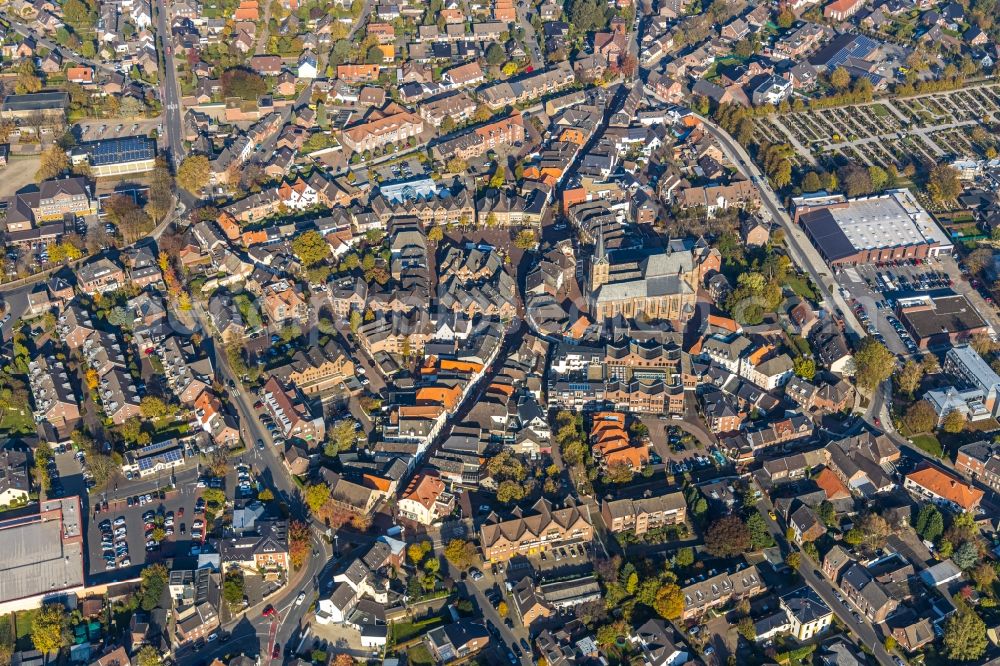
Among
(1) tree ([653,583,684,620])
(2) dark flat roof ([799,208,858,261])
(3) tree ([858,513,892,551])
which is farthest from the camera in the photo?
(2) dark flat roof ([799,208,858,261])

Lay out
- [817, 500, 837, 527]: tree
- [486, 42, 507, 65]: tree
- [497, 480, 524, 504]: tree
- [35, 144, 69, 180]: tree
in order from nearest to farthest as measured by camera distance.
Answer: [817, 500, 837, 527]: tree
[497, 480, 524, 504]: tree
[35, 144, 69, 180]: tree
[486, 42, 507, 65]: tree

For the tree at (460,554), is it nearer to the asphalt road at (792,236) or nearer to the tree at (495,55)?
the asphalt road at (792,236)

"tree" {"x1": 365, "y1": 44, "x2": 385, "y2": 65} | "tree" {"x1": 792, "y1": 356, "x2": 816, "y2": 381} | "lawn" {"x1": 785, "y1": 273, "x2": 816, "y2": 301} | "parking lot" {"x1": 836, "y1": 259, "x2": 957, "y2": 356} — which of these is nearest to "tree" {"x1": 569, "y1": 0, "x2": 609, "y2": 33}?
"tree" {"x1": 365, "y1": 44, "x2": 385, "y2": 65}

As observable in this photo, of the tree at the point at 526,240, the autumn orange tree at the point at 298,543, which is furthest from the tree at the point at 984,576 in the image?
the tree at the point at 526,240

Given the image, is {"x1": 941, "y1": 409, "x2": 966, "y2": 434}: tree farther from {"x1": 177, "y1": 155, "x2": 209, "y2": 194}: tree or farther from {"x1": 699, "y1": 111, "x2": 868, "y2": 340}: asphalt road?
Result: {"x1": 177, "y1": 155, "x2": 209, "y2": 194}: tree

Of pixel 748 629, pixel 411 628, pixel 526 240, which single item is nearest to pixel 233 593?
pixel 411 628

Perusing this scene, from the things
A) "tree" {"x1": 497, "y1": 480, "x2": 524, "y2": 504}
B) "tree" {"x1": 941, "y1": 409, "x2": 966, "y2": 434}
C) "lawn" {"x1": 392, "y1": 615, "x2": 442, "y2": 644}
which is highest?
"tree" {"x1": 941, "y1": 409, "x2": 966, "y2": 434}

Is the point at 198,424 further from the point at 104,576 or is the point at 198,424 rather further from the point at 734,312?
the point at 734,312

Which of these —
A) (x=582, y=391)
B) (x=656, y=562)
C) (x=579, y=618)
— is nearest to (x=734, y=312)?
(x=582, y=391)
